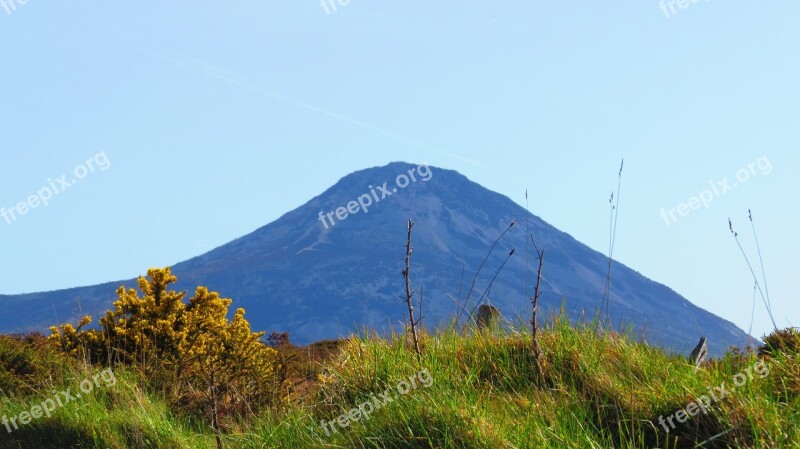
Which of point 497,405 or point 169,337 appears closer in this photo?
point 497,405

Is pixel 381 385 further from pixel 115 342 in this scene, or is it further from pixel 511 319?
pixel 115 342

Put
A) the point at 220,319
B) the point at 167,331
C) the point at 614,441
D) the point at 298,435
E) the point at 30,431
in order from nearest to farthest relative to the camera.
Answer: the point at 614,441
the point at 298,435
the point at 30,431
the point at 167,331
the point at 220,319

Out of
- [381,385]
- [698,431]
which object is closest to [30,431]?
[381,385]

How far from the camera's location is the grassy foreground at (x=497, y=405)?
18.4 ft

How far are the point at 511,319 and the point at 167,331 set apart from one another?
26.3 feet

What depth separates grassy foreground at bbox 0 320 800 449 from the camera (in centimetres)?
561

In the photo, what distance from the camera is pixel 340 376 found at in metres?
7.71

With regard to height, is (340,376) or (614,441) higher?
(340,376)

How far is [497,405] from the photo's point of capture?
22.1 feet

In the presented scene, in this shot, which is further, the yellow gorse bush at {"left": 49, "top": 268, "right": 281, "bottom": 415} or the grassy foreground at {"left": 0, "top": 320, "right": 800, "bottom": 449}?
the yellow gorse bush at {"left": 49, "top": 268, "right": 281, "bottom": 415}

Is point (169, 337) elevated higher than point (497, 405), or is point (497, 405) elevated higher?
point (169, 337)

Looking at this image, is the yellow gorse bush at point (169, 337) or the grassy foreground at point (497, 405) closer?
the grassy foreground at point (497, 405)

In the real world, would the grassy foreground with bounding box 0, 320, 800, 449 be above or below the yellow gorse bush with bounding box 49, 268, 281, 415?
below

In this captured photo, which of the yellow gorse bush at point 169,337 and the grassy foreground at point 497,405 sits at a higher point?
the yellow gorse bush at point 169,337
